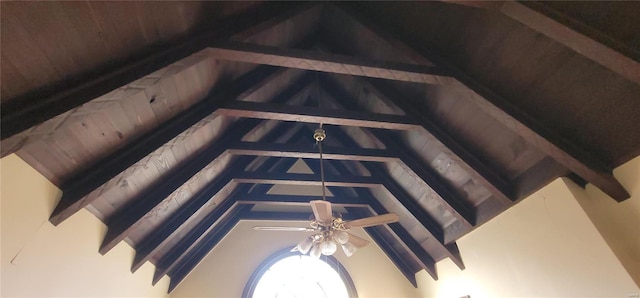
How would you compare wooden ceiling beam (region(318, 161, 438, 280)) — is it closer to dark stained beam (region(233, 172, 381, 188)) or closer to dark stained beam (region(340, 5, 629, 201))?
dark stained beam (region(233, 172, 381, 188))

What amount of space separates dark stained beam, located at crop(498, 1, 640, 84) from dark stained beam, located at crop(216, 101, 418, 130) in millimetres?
1565

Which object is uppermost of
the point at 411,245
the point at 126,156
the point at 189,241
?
the point at 411,245

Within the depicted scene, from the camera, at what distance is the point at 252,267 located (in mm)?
5219

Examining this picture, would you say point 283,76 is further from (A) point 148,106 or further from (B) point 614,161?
(B) point 614,161

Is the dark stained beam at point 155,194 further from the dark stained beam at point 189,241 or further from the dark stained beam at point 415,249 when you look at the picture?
the dark stained beam at point 415,249

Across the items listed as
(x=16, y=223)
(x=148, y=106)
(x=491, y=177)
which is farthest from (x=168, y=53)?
(x=491, y=177)

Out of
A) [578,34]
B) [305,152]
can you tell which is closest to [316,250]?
[305,152]

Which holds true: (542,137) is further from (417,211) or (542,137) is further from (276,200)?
(276,200)

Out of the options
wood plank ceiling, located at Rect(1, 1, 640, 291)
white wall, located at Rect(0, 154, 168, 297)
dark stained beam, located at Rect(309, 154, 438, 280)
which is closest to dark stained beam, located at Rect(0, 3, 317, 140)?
wood plank ceiling, located at Rect(1, 1, 640, 291)

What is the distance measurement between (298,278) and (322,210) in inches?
115

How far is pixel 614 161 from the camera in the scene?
2.49 meters

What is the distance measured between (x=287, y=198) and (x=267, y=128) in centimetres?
125

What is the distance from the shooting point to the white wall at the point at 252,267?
16.4 ft

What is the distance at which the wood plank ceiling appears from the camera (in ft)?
5.96
